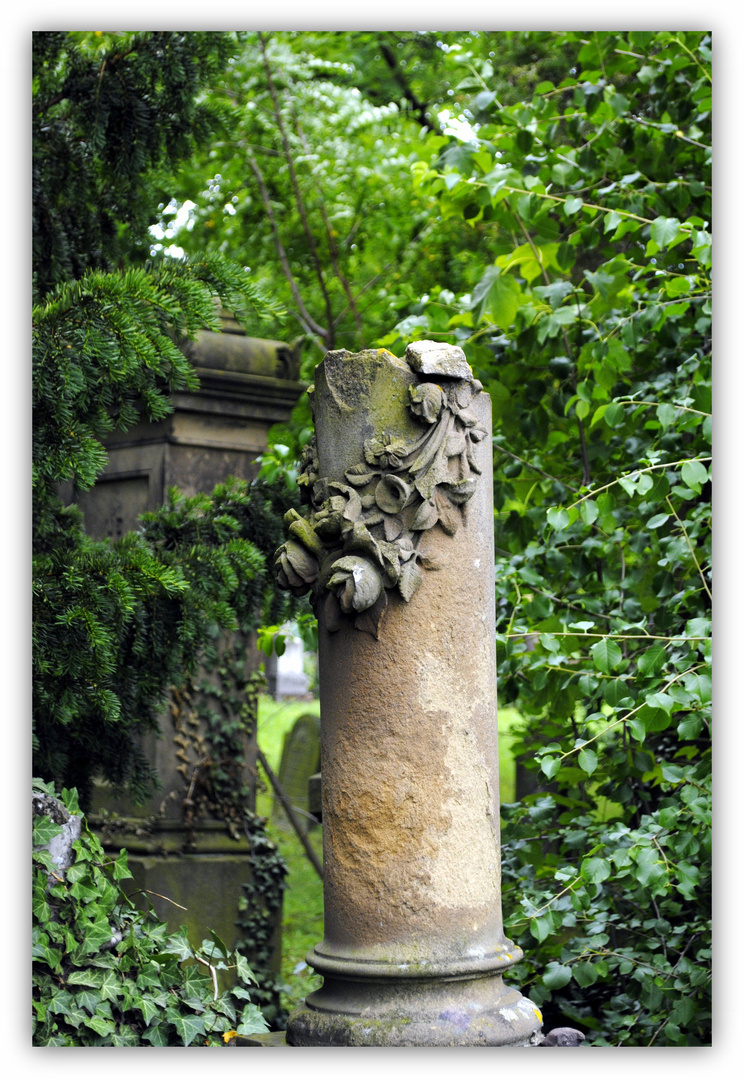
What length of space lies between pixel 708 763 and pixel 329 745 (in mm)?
1578

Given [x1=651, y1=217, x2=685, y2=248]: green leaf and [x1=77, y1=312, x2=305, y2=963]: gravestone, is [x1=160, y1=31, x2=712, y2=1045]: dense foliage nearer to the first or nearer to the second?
[x1=651, y1=217, x2=685, y2=248]: green leaf

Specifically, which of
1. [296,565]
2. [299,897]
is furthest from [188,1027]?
[299,897]

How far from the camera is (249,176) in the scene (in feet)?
28.0

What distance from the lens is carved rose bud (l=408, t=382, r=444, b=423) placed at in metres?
2.58

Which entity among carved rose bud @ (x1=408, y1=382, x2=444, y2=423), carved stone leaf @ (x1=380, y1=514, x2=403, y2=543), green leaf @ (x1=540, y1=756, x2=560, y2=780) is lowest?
green leaf @ (x1=540, y1=756, x2=560, y2=780)

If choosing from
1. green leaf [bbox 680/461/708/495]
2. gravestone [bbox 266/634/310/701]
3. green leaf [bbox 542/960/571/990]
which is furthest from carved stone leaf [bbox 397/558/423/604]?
gravestone [bbox 266/634/310/701]

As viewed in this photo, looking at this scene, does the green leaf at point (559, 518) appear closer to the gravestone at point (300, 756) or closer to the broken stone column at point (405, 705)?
the broken stone column at point (405, 705)

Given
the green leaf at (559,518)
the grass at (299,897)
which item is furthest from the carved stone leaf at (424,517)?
the grass at (299,897)

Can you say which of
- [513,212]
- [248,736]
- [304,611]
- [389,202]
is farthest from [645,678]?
[389,202]

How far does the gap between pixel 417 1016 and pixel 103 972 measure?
100 centimetres

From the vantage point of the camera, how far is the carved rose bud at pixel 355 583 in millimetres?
2500

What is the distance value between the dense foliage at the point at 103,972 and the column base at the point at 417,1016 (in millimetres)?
618

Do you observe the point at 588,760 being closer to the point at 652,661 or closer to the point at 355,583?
the point at 652,661

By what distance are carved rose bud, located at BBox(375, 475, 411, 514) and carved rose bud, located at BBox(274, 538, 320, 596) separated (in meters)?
0.23
